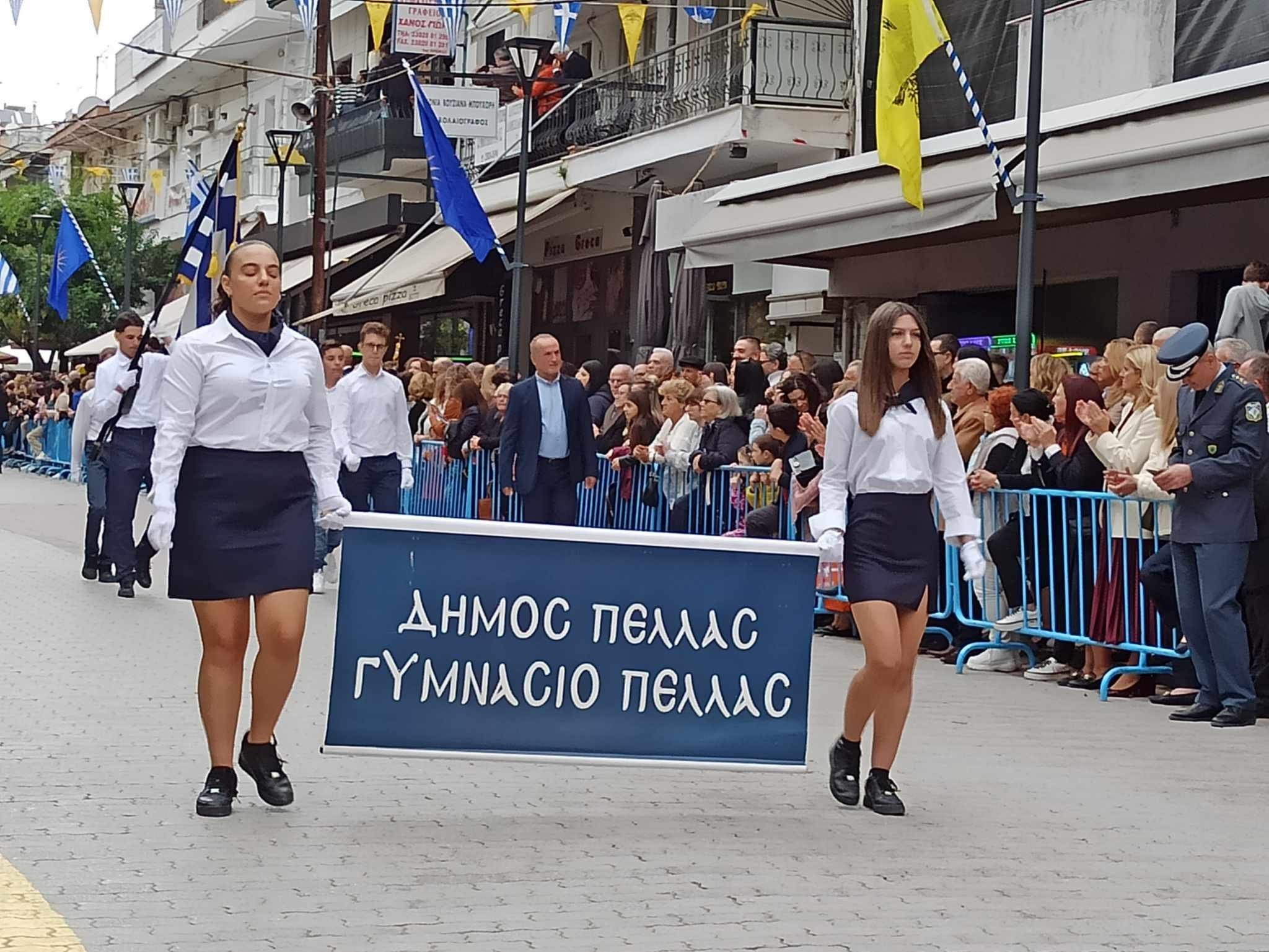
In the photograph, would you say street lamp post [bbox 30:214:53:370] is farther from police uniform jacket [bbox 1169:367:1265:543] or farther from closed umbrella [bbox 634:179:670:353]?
police uniform jacket [bbox 1169:367:1265:543]

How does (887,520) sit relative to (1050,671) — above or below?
above

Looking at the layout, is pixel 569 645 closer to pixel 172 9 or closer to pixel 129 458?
pixel 129 458

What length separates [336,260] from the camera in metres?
33.3

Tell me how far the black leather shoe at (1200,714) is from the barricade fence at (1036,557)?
0.44 meters

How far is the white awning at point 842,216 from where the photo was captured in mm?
13969

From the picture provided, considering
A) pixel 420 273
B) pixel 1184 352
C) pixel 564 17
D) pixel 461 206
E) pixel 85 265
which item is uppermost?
pixel 564 17

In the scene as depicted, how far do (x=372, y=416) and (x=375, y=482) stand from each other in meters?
0.49

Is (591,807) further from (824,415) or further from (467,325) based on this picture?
(467,325)

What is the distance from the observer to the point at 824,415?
1224 cm

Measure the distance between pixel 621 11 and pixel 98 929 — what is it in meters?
20.3

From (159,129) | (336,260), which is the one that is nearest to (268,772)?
(336,260)

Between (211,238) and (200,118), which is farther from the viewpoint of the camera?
(200,118)

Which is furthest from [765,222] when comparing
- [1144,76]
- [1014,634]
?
[1014,634]

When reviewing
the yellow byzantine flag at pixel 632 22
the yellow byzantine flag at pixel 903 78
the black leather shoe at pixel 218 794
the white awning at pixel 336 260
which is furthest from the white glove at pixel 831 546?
the white awning at pixel 336 260
